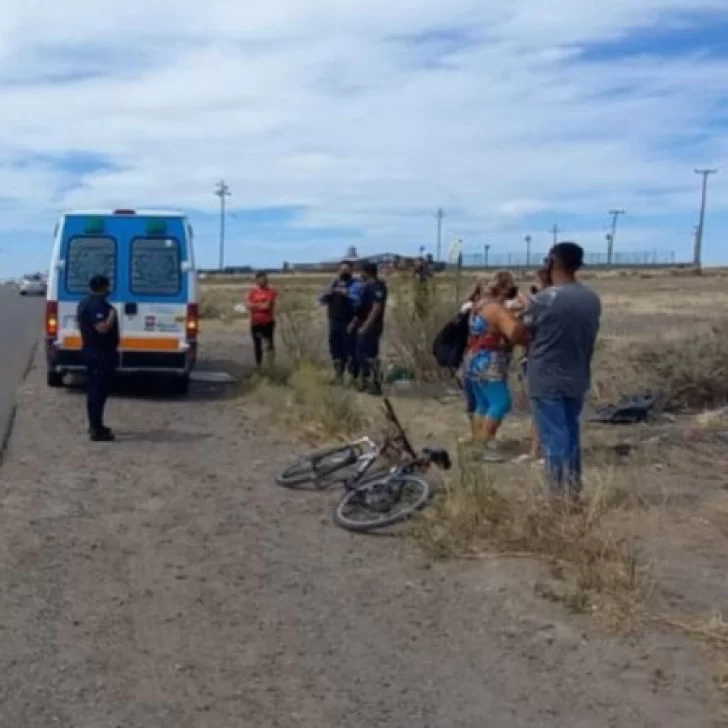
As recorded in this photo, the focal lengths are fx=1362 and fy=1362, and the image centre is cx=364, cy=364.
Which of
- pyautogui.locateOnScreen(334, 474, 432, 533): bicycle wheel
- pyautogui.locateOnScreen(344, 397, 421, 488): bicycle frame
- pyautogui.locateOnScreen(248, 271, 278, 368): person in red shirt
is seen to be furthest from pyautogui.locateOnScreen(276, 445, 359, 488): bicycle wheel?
pyautogui.locateOnScreen(248, 271, 278, 368): person in red shirt

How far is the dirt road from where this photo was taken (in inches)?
215

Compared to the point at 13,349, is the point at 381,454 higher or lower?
higher

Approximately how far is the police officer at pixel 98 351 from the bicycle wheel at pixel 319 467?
10.5ft

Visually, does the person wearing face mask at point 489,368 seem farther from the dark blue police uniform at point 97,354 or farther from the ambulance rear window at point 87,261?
the ambulance rear window at point 87,261

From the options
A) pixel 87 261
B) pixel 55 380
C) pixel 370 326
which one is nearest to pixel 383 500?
pixel 370 326

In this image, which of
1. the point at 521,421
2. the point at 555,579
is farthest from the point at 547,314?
the point at 521,421

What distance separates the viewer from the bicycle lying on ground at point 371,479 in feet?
29.5

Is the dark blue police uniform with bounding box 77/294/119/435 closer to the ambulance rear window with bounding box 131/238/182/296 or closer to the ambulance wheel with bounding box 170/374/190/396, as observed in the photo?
the ambulance rear window with bounding box 131/238/182/296

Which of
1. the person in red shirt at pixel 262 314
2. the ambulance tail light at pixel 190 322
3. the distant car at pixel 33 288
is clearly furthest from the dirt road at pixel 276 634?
the distant car at pixel 33 288

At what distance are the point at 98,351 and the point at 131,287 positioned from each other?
12.2 ft

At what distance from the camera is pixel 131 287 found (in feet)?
56.0

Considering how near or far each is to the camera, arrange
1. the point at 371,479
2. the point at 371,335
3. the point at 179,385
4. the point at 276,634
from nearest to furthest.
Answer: the point at 276,634, the point at 371,479, the point at 371,335, the point at 179,385

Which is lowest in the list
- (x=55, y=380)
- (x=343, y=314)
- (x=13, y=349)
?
(x=13, y=349)

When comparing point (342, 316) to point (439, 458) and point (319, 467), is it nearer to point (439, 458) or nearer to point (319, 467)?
point (319, 467)
